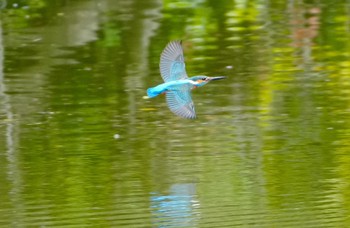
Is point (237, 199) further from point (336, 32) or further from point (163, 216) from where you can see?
point (336, 32)

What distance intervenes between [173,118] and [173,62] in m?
2.66

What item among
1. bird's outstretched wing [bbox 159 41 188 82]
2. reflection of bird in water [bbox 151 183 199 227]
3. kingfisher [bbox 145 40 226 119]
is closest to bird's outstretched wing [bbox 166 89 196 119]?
kingfisher [bbox 145 40 226 119]

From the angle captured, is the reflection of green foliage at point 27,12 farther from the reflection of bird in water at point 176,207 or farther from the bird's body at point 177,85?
the bird's body at point 177,85

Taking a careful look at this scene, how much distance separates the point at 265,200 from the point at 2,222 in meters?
1.67

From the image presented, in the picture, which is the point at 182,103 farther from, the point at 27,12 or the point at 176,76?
the point at 27,12

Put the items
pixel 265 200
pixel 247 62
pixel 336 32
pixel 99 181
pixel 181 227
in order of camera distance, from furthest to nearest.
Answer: pixel 336 32 < pixel 247 62 < pixel 99 181 < pixel 265 200 < pixel 181 227

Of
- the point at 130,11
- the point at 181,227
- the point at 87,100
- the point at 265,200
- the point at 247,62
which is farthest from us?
the point at 130,11

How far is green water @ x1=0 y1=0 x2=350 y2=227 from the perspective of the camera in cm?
802

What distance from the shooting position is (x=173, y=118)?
412 inches

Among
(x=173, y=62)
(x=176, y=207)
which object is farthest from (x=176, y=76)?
(x=176, y=207)

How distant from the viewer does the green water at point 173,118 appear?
8.02 meters

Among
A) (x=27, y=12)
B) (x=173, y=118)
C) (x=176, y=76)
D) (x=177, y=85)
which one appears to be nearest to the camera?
(x=177, y=85)

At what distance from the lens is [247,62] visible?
1226 cm

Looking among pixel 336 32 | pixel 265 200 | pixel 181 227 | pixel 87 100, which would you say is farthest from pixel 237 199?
pixel 336 32
